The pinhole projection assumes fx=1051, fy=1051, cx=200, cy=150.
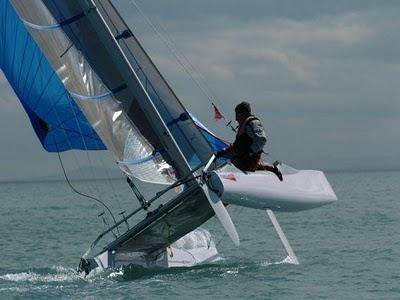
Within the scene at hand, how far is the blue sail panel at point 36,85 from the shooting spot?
18109mm

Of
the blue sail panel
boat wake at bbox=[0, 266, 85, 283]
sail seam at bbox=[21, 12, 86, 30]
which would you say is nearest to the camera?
boat wake at bbox=[0, 266, 85, 283]

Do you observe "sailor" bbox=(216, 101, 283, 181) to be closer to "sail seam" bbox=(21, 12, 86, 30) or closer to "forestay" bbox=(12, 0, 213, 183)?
"forestay" bbox=(12, 0, 213, 183)

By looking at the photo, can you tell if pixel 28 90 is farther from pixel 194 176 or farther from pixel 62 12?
pixel 194 176

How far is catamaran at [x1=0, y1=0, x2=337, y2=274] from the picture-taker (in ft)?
55.4

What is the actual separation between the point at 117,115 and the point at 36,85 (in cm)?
163

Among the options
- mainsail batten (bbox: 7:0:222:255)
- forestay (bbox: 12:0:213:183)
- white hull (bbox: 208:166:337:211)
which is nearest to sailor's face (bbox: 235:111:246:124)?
white hull (bbox: 208:166:337:211)

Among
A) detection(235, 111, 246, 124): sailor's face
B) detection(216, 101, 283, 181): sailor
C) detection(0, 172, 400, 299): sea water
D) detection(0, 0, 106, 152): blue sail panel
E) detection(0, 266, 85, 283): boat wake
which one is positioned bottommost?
detection(0, 172, 400, 299): sea water

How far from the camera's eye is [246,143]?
15523 mm

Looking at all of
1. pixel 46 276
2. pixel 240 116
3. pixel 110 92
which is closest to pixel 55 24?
pixel 110 92

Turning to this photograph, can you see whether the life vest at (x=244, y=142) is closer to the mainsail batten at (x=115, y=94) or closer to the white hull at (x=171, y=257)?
the mainsail batten at (x=115, y=94)

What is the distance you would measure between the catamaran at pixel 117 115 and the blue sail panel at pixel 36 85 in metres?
0.02

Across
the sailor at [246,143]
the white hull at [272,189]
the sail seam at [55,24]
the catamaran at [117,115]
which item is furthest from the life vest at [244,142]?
the sail seam at [55,24]

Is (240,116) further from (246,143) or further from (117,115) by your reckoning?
(117,115)

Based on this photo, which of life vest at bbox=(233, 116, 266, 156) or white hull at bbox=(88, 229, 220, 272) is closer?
life vest at bbox=(233, 116, 266, 156)
